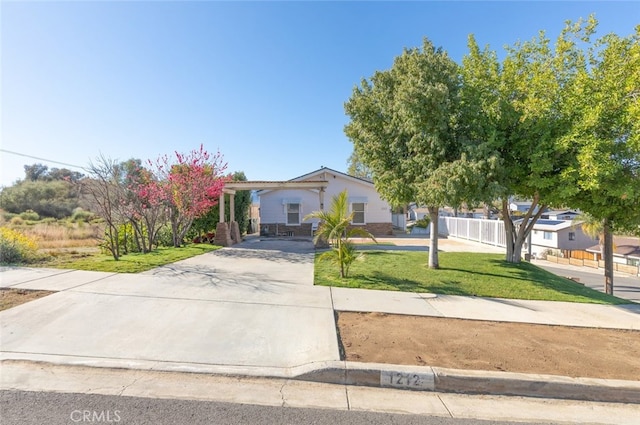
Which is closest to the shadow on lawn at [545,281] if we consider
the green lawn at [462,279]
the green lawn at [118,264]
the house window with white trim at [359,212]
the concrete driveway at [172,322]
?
the green lawn at [462,279]

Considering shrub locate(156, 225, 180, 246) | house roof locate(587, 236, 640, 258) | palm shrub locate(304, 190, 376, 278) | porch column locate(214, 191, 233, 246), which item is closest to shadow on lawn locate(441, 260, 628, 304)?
palm shrub locate(304, 190, 376, 278)

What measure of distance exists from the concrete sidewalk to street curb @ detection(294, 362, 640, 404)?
0.4 inches

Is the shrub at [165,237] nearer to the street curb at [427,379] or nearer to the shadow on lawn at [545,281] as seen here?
the street curb at [427,379]

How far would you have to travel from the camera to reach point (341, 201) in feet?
25.0

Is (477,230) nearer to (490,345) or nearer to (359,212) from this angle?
(359,212)

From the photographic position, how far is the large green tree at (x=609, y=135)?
6.50 m

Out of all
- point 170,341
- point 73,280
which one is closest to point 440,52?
point 170,341

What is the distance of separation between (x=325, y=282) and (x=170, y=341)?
3.86 meters

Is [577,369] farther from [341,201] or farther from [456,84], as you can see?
[456,84]

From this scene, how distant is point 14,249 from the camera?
790cm

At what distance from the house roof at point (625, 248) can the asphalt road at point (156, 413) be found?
3611cm

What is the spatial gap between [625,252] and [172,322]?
4125 centimetres

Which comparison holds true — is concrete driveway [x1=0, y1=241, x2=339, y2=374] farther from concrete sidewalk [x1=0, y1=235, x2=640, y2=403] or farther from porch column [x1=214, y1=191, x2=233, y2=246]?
porch column [x1=214, y1=191, x2=233, y2=246]

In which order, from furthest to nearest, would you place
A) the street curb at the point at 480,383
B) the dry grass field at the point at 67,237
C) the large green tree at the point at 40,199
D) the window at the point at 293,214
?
1. the large green tree at the point at 40,199
2. the window at the point at 293,214
3. the dry grass field at the point at 67,237
4. the street curb at the point at 480,383
